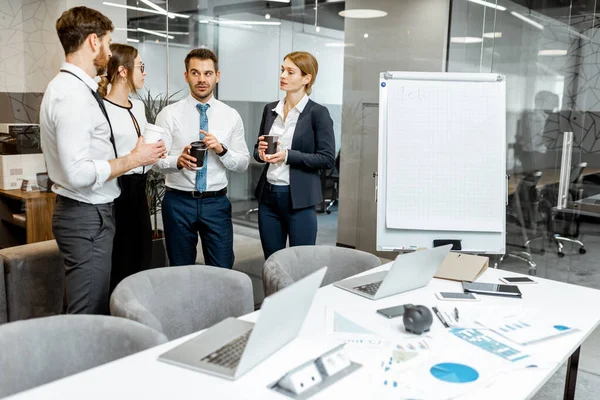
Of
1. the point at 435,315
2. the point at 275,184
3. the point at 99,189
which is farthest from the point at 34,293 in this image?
the point at 435,315

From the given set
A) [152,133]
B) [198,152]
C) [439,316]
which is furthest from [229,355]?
[198,152]

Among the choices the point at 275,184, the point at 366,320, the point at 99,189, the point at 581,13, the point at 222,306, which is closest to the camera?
the point at 366,320

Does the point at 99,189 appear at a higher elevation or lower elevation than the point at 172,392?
higher

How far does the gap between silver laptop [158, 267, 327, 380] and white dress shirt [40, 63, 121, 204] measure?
3.25ft

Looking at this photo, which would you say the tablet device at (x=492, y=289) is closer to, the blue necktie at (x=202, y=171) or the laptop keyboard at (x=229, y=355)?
the laptop keyboard at (x=229, y=355)

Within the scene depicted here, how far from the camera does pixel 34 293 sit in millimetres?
3387

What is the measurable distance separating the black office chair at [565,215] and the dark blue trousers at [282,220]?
2167 millimetres

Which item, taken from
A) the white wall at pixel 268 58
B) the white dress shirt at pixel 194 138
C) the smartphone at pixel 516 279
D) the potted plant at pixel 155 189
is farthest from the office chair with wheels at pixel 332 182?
the smartphone at pixel 516 279

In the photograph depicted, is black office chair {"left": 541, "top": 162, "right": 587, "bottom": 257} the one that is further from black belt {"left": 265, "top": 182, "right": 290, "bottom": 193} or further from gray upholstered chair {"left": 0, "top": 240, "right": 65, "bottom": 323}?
gray upholstered chair {"left": 0, "top": 240, "right": 65, "bottom": 323}

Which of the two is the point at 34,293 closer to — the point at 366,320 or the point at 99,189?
the point at 99,189

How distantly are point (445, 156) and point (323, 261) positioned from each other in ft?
2.88

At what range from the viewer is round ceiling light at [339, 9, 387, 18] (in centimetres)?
508

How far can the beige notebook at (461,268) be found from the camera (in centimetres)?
249

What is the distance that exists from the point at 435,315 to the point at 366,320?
0.85 feet
